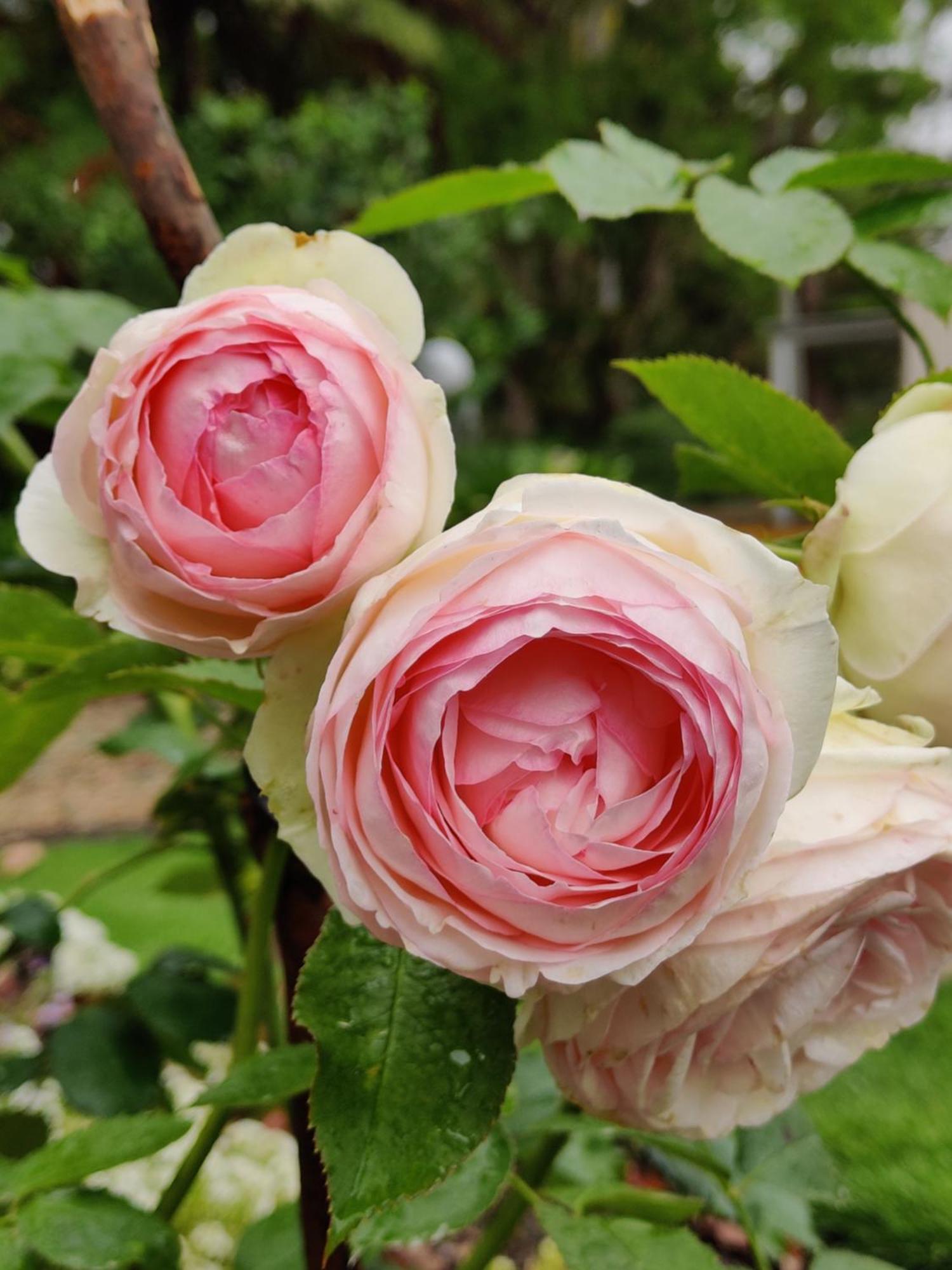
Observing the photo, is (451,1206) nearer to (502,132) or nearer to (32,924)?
(32,924)

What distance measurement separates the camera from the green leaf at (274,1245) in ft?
1.78

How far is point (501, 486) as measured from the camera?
23 centimetres

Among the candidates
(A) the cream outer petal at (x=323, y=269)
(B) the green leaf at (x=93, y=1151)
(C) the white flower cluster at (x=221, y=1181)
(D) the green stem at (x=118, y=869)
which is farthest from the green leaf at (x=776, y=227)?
(C) the white flower cluster at (x=221, y=1181)

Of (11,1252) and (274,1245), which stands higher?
(11,1252)

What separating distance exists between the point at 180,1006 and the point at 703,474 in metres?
0.41

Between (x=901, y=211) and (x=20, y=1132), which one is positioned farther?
(x=20, y=1132)

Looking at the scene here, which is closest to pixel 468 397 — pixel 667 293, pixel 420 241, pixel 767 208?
pixel 420 241

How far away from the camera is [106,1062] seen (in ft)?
1.87

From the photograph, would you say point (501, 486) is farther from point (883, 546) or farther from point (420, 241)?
point (420, 241)

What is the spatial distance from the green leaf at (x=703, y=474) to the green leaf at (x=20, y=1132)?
1.56 feet

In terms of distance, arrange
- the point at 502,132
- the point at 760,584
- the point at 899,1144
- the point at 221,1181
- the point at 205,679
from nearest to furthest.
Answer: the point at 760,584
the point at 205,679
the point at 221,1181
the point at 899,1144
the point at 502,132

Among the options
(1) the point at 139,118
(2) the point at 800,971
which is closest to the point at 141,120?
(1) the point at 139,118

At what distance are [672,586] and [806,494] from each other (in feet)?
0.47

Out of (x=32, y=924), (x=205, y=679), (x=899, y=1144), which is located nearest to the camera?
(x=205, y=679)
